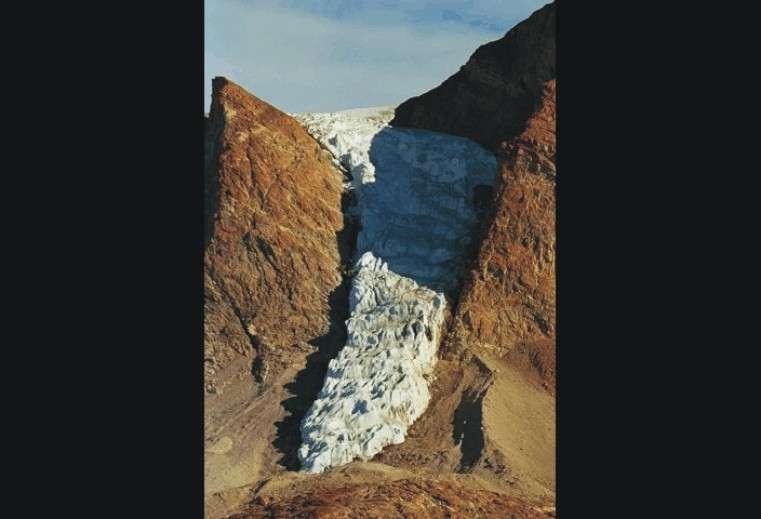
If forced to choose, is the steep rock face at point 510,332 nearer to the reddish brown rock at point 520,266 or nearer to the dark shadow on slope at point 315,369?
the reddish brown rock at point 520,266

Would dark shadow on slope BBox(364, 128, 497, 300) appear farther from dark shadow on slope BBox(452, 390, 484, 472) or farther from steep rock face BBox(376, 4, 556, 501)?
dark shadow on slope BBox(452, 390, 484, 472)

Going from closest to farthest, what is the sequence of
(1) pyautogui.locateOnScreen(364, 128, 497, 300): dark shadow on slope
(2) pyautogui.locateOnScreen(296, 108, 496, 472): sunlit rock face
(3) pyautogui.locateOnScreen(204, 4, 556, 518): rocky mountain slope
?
(3) pyautogui.locateOnScreen(204, 4, 556, 518): rocky mountain slope < (2) pyautogui.locateOnScreen(296, 108, 496, 472): sunlit rock face < (1) pyautogui.locateOnScreen(364, 128, 497, 300): dark shadow on slope

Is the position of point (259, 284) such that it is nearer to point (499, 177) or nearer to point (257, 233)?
point (257, 233)

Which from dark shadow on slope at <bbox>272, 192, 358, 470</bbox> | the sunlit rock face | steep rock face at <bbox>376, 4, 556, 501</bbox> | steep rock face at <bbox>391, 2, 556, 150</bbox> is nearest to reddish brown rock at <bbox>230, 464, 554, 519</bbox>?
steep rock face at <bbox>376, 4, 556, 501</bbox>

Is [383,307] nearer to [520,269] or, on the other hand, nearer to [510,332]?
[510,332]

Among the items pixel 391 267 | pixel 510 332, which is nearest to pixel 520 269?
pixel 510 332
